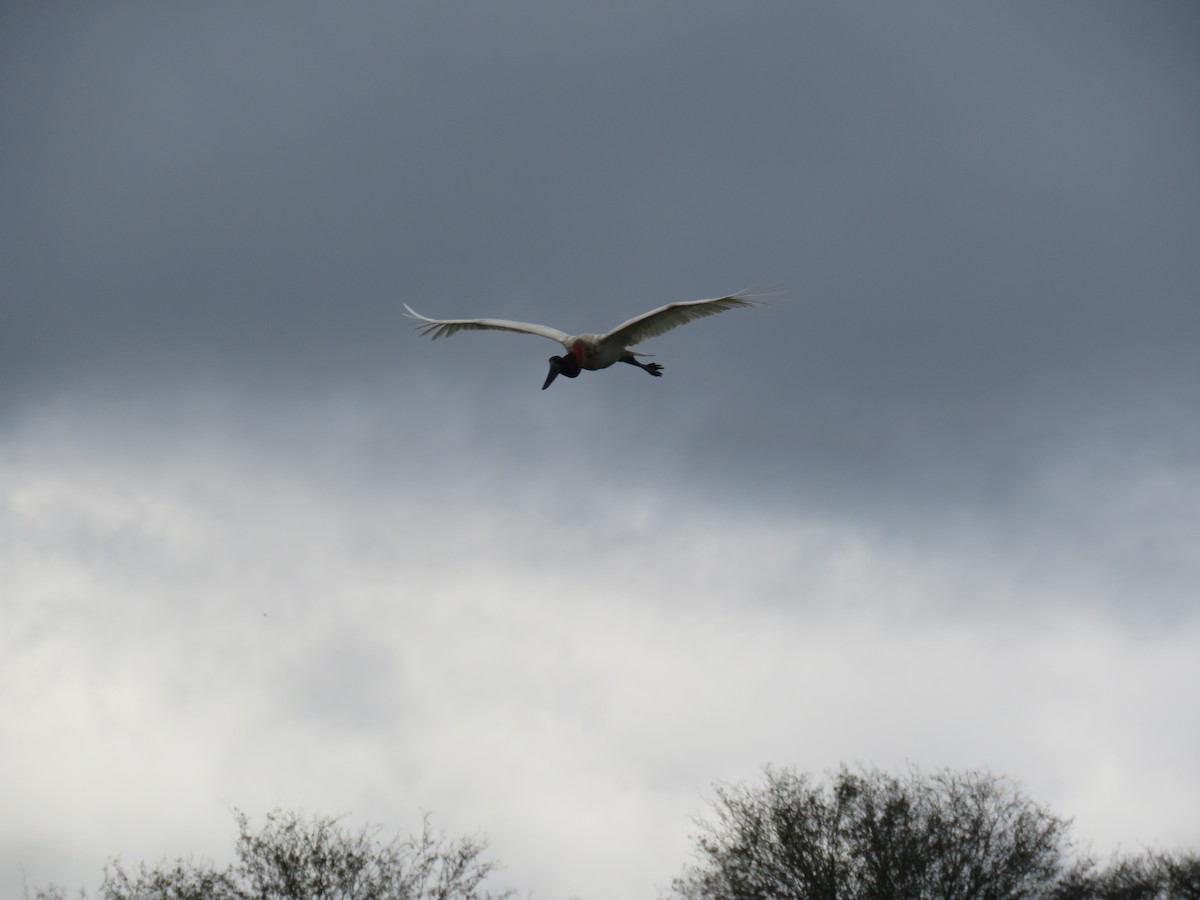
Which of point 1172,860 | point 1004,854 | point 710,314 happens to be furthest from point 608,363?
point 1172,860

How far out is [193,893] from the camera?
968 inches

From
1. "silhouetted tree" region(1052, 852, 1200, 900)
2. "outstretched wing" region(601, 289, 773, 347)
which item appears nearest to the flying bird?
"outstretched wing" region(601, 289, 773, 347)

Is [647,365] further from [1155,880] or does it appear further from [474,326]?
[1155,880]

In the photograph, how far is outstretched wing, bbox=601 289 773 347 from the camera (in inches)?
742

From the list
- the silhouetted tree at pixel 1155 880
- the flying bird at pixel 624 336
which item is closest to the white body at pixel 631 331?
the flying bird at pixel 624 336

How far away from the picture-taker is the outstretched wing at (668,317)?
1884cm

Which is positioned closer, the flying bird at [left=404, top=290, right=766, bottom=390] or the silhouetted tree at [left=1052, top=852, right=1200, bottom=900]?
the flying bird at [left=404, top=290, right=766, bottom=390]

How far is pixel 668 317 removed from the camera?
19.3 meters

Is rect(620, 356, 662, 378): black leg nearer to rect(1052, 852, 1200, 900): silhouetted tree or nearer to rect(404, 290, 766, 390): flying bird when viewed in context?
rect(404, 290, 766, 390): flying bird

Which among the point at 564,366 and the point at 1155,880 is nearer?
the point at 564,366

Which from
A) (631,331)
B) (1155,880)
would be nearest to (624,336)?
(631,331)

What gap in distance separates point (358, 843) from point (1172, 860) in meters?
24.8

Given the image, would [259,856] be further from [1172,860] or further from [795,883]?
[1172,860]

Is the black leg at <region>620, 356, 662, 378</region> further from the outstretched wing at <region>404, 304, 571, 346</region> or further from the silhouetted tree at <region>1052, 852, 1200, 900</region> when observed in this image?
the silhouetted tree at <region>1052, 852, 1200, 900</region>
